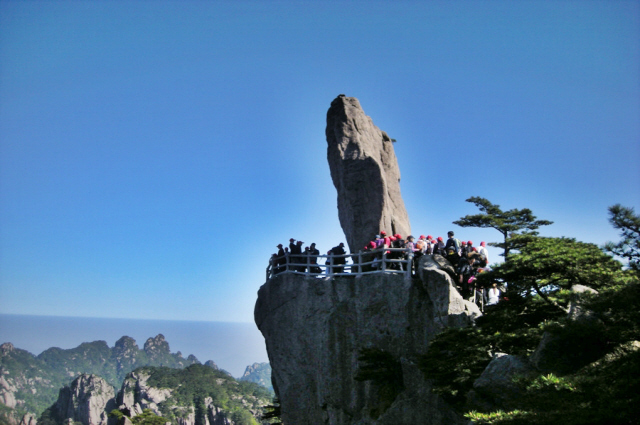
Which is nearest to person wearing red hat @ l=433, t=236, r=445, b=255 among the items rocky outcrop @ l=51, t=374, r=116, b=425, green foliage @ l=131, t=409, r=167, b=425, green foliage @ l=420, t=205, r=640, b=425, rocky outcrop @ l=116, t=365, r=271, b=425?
green foliage @ l=420, t=205, r=640, b=425

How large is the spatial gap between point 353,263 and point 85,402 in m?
130

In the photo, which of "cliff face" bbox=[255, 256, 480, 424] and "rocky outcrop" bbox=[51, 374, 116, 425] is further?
"rocky outcrop" bbox=[51, 374, 116, 425]

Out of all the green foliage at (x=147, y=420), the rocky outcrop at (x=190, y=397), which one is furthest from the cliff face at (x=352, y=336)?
the rocky outcrop at (x=190, y=397)

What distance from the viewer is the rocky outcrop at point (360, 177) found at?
25.1 m

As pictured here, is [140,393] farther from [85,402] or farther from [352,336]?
[352,336]

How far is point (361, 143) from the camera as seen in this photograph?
26.4 metres

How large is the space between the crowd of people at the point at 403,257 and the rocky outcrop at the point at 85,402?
120616 mm

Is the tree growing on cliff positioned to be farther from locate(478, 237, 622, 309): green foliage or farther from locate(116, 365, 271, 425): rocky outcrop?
locate(116, 365, 271, 425): rocky outcrop

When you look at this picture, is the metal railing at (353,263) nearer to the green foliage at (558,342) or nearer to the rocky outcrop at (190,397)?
the green foliage at (558,342)

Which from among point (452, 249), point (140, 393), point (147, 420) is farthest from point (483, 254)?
point (140, 393)

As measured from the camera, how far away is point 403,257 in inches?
836

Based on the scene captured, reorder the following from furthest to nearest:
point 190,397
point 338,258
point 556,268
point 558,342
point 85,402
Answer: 1. point 190,397
2. point 85,402
3. point 338,258
4. point 556,268
5. point 558,342

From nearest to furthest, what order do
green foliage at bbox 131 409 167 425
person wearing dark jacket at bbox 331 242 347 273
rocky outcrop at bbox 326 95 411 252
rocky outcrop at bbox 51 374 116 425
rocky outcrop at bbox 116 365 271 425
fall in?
person wearing dark jacket at bbox 331 242 347 273 < rocky outcrop at bbox 326 95 411 252 < green foliage at bbox 131 409 167 425 < rocky outcrop at bbox 116 365 271 425 < rocky outcrop at bbox 51 374 116 425

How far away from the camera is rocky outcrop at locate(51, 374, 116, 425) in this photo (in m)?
125
